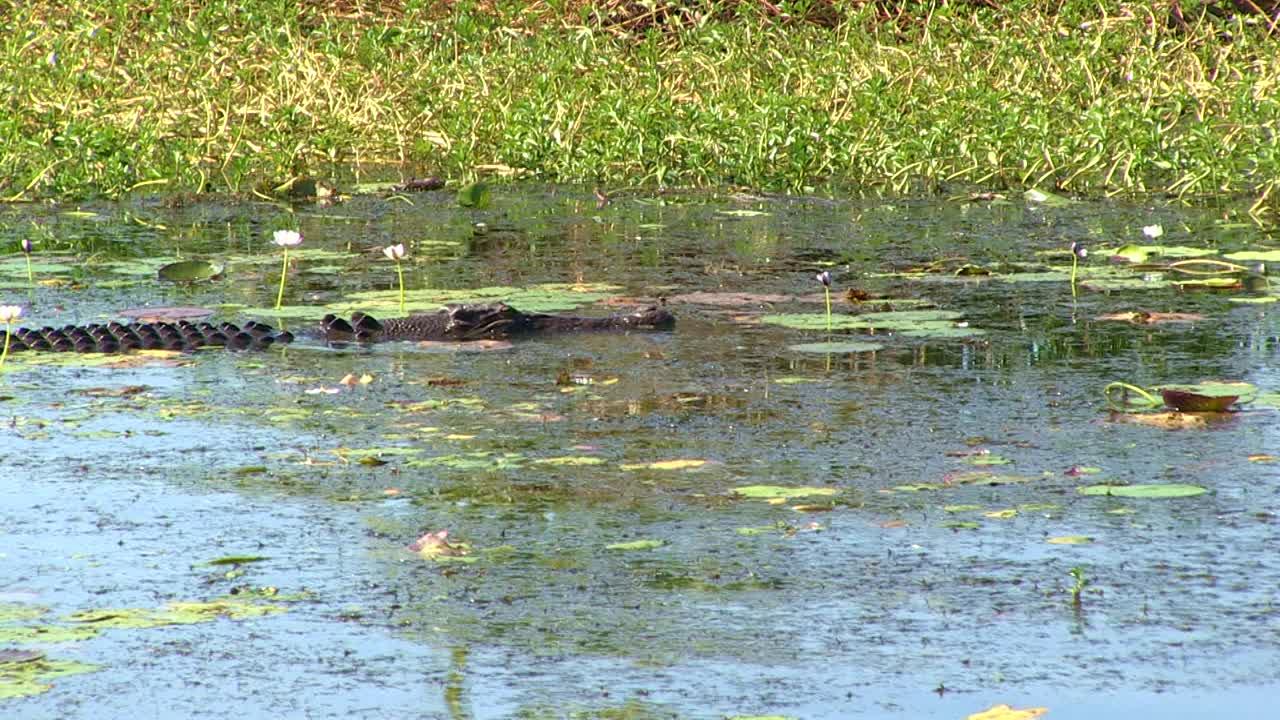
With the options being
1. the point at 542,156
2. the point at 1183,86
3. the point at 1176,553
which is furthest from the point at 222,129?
the point at 1176,553

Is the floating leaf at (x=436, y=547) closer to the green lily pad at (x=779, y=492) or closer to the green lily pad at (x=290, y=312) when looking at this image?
the green lily pad at (x=779, y=492)

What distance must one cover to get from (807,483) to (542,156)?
19.1ft

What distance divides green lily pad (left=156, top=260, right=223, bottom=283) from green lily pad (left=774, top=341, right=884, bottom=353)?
212 centimetres

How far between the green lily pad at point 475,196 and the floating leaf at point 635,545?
511 cm

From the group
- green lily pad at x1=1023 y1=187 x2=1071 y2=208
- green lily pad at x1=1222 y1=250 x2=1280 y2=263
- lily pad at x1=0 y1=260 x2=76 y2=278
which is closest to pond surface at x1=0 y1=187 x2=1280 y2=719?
lily pad at x1=0 y1=260 x2=76 y2=278

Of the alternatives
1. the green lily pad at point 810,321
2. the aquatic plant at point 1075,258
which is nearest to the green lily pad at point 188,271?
the green lily pad at point 810,321

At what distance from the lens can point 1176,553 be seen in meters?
3.11

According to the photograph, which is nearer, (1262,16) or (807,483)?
(807,483)

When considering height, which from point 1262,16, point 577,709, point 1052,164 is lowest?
point 577,709

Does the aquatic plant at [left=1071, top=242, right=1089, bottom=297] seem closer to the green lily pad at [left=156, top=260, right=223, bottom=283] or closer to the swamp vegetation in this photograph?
the swamp vegetation

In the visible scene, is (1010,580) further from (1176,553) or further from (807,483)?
(807,483)

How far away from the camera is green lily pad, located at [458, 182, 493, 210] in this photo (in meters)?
8.20

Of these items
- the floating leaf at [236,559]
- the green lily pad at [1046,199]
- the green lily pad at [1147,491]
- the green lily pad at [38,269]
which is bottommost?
the floating leaf at [236,559]

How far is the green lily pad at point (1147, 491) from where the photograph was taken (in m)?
3.46
